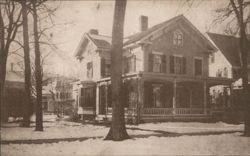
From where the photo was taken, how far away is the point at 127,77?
15594 millimetres

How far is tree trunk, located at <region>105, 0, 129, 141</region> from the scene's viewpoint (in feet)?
24.9

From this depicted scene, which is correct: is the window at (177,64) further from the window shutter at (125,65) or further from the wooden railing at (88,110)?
the wooden railing at (88,110)

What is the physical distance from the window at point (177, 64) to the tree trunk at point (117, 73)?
1056cm

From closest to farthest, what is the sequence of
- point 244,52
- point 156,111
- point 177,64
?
point 244,52
point 156,111
point 177,64

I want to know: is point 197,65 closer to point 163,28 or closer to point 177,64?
point 177,64

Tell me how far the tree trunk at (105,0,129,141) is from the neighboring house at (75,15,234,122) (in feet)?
22.8

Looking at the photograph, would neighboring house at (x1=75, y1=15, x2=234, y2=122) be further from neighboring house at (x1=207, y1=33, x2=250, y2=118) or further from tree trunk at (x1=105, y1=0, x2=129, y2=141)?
tree trunk at (x1=105, y1=0, x2=129, y2=141)

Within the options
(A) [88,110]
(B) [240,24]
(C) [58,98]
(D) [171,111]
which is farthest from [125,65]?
(B) [240,24]

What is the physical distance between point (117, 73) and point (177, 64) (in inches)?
435

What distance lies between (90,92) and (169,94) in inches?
164

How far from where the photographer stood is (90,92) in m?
18.2

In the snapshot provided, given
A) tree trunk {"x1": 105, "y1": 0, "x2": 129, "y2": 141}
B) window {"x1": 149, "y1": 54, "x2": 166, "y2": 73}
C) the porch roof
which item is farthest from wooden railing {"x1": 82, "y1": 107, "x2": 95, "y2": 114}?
tree trunk {"x1": 105, "y1": 0, "x2": 129, "y2": 141}

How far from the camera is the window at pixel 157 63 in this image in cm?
1736

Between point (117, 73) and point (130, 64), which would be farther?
point (130, 64)
